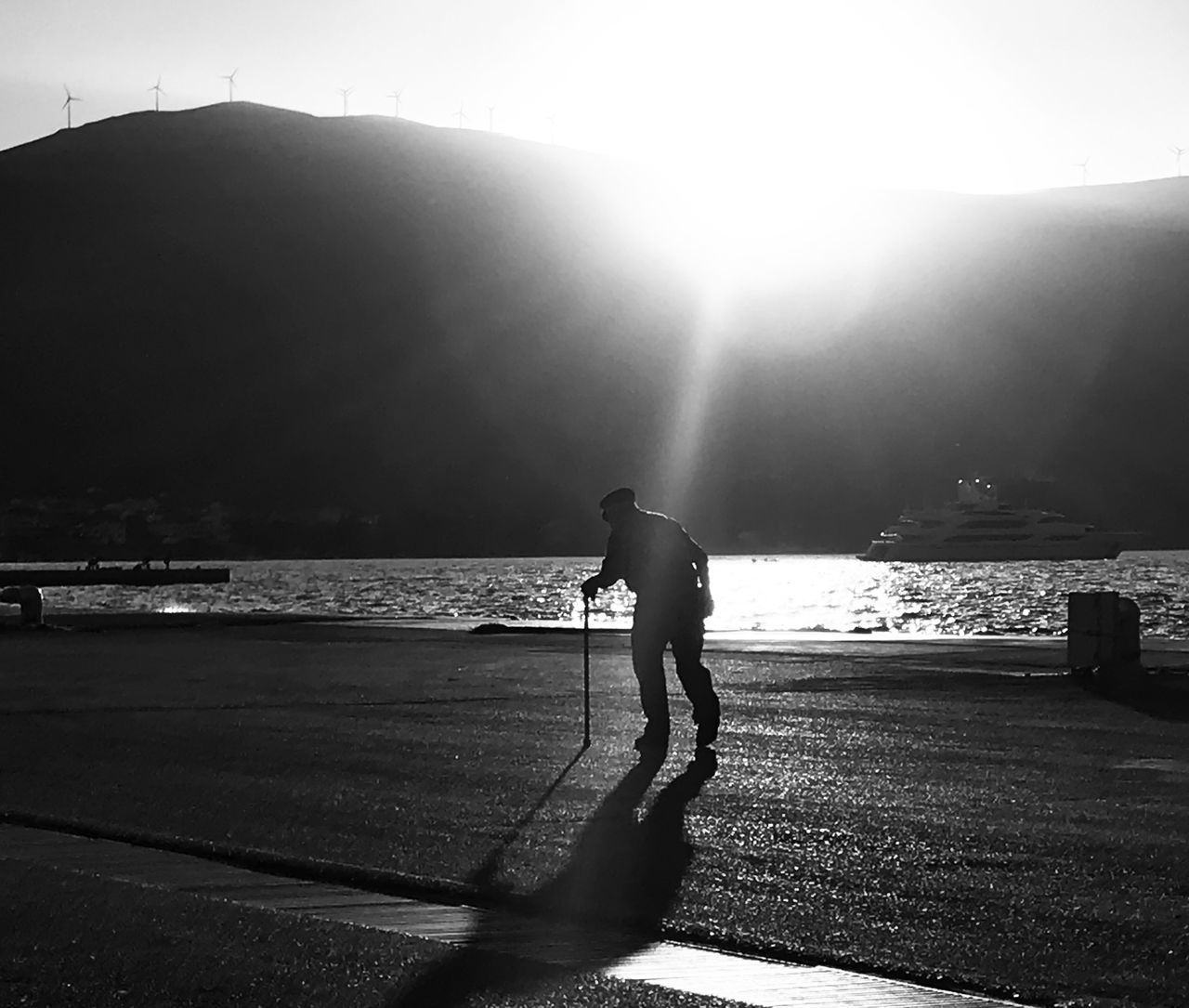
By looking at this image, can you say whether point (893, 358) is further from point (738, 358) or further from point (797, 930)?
point (797, 930)

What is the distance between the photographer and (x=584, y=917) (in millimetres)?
8750

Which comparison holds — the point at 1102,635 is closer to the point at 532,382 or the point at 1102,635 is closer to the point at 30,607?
the point at 30,607

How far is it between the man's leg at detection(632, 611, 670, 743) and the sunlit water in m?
26.5

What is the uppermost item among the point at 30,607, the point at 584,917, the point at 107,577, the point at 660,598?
the point at 660,598

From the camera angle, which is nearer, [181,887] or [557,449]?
[181,887]

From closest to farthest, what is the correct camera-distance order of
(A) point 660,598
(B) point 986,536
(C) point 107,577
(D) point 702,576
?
(A) point 660,598 < (D) point 702,576 < (C) point 107,577 < (B) point 986,536

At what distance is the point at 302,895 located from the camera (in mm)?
9242

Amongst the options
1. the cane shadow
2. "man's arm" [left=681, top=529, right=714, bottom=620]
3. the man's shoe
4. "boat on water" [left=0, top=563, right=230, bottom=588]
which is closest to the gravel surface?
the cane shadow

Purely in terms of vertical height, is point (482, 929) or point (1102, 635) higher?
point (482, 929)

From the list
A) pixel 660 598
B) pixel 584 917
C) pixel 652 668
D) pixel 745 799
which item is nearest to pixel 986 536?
pixel 652 668

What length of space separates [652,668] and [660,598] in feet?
1.76

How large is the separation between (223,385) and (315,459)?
11082 millimetres

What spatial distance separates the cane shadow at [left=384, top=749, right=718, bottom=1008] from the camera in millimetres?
7418

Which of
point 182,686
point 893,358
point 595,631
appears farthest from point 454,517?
point 182,686
